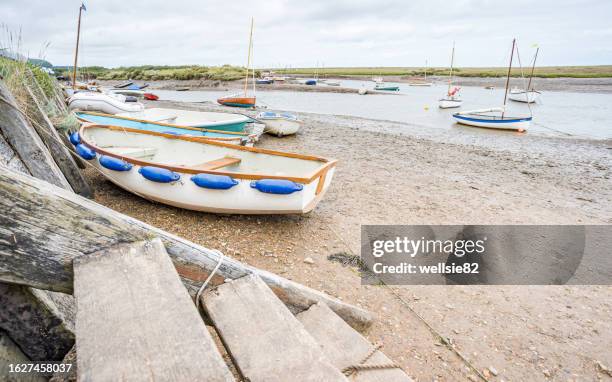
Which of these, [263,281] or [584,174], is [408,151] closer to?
[584,174]

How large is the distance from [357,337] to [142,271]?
1.39 metres

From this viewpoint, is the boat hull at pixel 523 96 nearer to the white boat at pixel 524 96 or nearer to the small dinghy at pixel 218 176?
the white boat at pixel 524 96

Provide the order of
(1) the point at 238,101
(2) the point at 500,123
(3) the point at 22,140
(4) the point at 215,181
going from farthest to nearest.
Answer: (1) the point at 238,101
(2) the point at 500,123
(4) the point at 215,181
(3) the point at 22,140

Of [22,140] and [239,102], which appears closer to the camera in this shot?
[22,140]

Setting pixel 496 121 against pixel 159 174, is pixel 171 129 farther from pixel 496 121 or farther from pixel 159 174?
pixel 496 121

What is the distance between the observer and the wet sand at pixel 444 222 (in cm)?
332

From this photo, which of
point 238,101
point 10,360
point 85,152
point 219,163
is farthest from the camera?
point 238,101

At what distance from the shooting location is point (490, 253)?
5402mm

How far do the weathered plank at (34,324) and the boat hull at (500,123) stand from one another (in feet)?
76.2

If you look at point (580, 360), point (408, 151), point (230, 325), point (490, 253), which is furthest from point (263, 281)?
point (408, 151)

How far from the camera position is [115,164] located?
18.8 ft

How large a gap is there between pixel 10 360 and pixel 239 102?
86.9 ft

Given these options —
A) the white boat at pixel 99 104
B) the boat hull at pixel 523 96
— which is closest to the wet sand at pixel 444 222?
the white boat at pixel 99 104

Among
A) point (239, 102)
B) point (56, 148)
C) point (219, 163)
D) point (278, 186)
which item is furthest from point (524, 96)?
point (56, 148)
